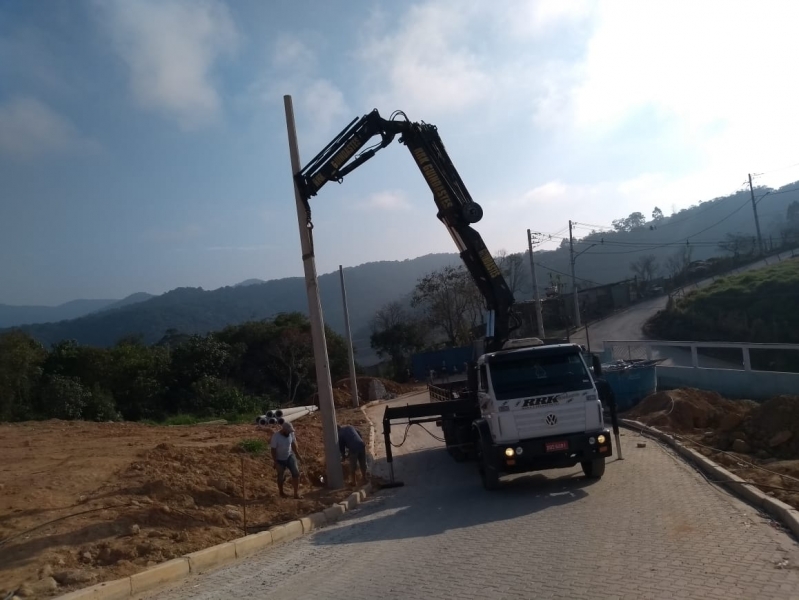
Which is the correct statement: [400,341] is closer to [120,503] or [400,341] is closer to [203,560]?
[120,503]

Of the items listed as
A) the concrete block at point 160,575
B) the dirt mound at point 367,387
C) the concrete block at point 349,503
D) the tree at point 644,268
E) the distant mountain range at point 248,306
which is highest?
the distant mountain range at point 248,306

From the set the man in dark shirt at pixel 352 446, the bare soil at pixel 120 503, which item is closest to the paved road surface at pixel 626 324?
the man in dark shirt at pixel 352 446

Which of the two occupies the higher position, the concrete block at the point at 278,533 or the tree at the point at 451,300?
the tree at the point at 451,300

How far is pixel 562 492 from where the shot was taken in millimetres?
11930

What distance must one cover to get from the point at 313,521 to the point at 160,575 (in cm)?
362

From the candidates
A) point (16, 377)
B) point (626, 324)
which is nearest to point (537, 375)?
point (16, 377)

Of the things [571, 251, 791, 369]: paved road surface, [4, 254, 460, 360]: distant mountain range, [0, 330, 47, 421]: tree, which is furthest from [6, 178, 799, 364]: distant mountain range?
[0, 330, 47, 421]: tree

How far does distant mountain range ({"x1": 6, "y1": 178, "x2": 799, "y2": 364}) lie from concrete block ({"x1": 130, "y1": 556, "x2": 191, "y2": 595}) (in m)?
78.7

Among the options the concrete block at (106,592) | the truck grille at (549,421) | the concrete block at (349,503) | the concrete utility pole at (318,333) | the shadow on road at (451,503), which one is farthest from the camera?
the concrete utility pole at (318,333)

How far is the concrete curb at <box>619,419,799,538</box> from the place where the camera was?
849 cm

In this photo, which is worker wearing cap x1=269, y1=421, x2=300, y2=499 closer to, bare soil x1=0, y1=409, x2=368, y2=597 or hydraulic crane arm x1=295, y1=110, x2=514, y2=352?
bare soil x1=0, y1=409, x2=368, y2=597

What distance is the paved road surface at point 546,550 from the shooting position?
22.1ft

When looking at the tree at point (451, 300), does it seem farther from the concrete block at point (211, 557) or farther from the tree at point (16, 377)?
the concrete block at point (211, 557)

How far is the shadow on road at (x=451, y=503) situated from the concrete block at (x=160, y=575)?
2144 millimetres
